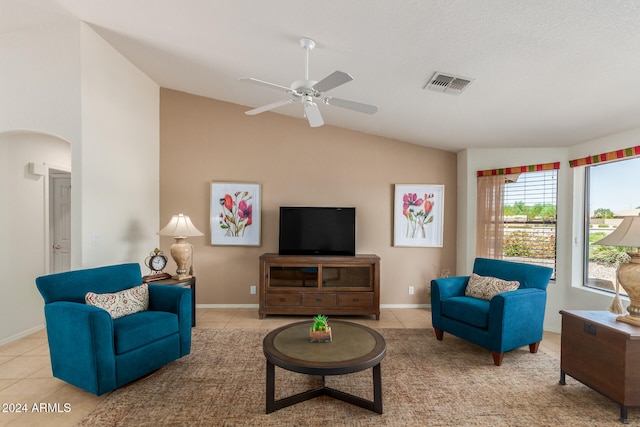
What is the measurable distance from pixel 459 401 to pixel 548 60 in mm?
2559

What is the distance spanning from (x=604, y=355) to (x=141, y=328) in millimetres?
3476

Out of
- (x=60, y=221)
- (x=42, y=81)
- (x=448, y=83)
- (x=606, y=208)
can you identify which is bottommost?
(x=60, y=221)

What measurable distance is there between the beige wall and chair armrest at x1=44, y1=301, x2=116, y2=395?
2218mm

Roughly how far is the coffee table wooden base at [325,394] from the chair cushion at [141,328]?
1.10m

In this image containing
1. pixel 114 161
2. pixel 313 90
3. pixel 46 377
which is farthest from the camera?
pixel 114 161

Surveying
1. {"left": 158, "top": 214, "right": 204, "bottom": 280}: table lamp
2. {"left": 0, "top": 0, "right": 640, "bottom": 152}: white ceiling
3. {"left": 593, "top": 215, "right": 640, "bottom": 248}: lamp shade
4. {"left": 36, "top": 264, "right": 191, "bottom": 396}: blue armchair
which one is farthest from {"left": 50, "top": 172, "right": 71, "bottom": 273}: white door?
{"left": 593, "top": 215, "right": 640, "bottom": 248}: lamp shade

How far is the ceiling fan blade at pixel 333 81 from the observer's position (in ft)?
6.11

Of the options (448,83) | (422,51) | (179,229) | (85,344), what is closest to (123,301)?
(85,344)

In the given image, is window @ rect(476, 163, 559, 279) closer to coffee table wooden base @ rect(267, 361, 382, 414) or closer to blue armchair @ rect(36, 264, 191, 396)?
coffee table wooden base @ rect(267, 361, 382, 414)

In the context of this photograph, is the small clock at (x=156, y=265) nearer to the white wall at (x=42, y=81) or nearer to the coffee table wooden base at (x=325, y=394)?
the white wall at (x=42, y=81)

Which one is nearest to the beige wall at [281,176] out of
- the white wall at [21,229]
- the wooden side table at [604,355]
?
the white wall at [21,229]

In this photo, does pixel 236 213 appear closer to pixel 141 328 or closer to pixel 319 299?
pixel 319 299

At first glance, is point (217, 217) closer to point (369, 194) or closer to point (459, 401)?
point (369, 194)

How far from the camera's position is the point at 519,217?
4.12 m
